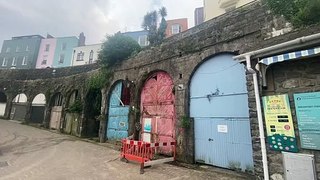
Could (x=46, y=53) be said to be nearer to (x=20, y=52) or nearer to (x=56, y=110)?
(x=20, y=52)

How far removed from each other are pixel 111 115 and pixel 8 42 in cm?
3843

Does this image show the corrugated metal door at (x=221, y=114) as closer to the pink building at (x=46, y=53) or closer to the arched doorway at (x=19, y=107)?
the arched doorway at (x=19, y=107)

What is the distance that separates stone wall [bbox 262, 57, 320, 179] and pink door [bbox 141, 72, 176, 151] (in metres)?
5.00

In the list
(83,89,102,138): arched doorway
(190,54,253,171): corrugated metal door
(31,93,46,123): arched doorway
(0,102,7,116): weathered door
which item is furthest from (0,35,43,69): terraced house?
(190,54,253,171): corrugated metal door

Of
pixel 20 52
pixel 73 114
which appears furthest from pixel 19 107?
pixel 20 52

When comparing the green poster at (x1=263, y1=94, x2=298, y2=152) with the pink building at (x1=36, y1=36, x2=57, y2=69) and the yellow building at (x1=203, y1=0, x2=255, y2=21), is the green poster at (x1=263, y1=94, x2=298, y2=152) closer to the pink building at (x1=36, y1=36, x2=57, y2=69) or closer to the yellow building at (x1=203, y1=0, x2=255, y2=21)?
the yellow building at (x1=203, y1=0, x2=255, y2=21)

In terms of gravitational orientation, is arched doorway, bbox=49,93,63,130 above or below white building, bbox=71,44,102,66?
below

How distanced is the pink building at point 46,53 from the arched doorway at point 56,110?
19527 mm

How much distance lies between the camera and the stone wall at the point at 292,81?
13.6 feet

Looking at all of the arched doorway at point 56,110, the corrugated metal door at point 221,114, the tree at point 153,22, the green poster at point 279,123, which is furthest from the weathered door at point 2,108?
the green poster at point 279,123

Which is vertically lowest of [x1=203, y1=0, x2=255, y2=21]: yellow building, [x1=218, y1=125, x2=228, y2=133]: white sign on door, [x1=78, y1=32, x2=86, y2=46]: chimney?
[x1=218, y1=125, x2=228, y2=133]: white sign on door

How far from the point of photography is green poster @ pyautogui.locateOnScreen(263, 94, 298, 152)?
427cm

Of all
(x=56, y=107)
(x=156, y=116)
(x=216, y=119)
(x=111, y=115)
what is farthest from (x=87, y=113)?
(x=216, y=119)

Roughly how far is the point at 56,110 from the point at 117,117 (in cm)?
925
